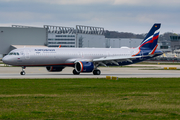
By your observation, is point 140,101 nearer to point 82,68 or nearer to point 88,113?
point 88,113

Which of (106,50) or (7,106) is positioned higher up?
(106,50)

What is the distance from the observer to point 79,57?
49969 millimetres

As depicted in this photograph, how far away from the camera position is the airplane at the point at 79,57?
4572 centimetres

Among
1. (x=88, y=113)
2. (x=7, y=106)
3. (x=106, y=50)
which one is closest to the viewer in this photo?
(x=88, y=113)

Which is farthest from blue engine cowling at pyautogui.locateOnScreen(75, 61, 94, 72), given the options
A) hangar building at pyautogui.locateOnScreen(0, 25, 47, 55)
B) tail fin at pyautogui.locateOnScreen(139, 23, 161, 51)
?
hangar building at pyautogui.locateOnScreen(0, 25, 47, 55)

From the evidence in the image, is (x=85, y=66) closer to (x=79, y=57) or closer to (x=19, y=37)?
(x=79, y=57)

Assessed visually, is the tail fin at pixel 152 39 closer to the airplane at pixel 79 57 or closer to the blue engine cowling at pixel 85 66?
the airplane at pixel 79 57

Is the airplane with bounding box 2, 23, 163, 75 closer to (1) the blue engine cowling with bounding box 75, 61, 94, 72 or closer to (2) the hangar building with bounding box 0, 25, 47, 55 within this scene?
(1) the blue engine cowling with bounding box 75, 61, 94, 72

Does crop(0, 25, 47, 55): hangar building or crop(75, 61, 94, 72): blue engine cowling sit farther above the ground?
crop(0, 25, 47, 55): hangar building

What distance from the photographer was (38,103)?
18250mm

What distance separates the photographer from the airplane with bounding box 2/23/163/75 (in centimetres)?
4572

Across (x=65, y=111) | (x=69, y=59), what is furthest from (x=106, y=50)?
(x=65, y=111)

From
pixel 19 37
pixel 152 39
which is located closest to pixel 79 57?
pixel 152 39

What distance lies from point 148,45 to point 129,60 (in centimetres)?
740
